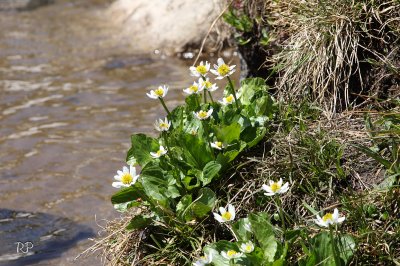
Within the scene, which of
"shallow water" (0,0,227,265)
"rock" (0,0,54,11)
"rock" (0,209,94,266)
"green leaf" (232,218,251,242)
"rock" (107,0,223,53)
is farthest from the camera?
"rock" (0,0,54,11)

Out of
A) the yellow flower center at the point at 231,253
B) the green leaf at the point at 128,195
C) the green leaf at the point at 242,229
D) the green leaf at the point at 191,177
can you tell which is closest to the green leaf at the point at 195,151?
the green leaf at the point at 191,177

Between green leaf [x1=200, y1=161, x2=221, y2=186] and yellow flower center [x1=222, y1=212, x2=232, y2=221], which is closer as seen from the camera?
yellow flower center [x1=222, y1=212, x2=232, y2=221]

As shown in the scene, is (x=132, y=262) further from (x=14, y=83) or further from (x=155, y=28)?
(x=155, y=28)

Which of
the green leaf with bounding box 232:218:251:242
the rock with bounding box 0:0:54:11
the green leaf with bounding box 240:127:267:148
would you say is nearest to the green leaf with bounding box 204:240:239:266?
the green leaf with bounding box 232:218:251:242

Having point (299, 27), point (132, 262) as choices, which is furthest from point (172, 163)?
point (299, 27)

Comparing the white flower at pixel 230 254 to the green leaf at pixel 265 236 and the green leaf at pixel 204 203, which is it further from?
the green leaf at pixel 204 203

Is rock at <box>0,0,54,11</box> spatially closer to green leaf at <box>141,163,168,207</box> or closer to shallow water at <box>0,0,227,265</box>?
shallow water at <box>0,0,227,265</box>
